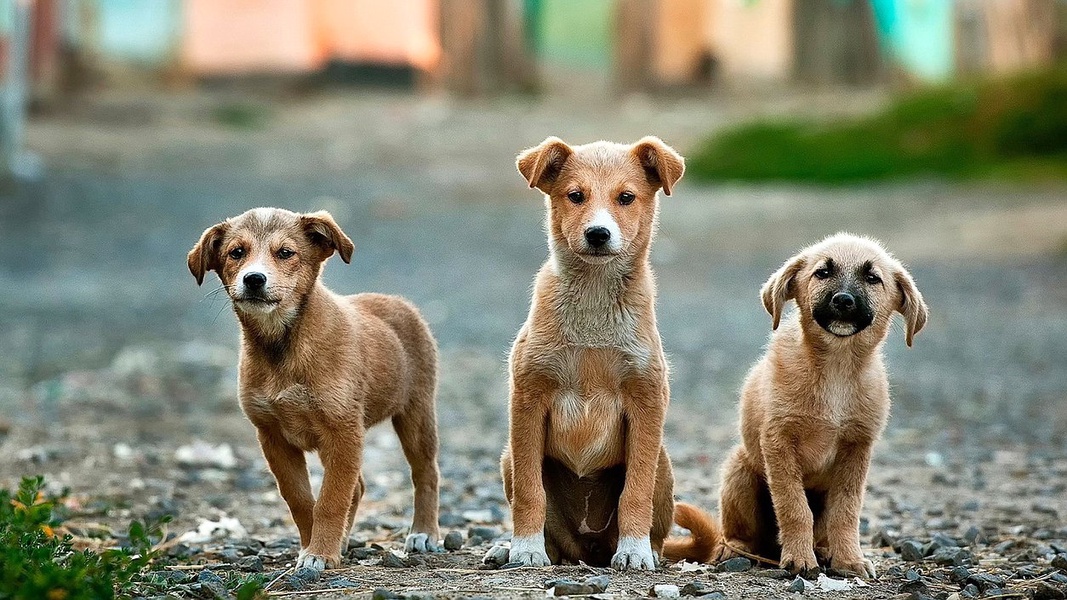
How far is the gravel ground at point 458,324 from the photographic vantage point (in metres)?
6.70

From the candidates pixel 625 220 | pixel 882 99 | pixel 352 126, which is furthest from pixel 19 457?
pixel 882 99

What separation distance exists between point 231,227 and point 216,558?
1560 mm

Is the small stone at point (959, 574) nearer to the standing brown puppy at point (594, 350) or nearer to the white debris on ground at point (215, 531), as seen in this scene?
the standing brown puppy at point (594, 350)

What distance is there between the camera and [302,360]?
18.2ft

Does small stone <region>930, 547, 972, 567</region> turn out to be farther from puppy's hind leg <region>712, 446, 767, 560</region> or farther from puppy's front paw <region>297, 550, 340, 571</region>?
puppy's front paw <region>297, 550, 340, 571</region>

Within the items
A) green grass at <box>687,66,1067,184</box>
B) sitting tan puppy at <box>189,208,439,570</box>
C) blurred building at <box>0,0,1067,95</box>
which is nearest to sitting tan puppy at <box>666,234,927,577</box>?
sitting tan puppy at <box>189,208,439,570</box>

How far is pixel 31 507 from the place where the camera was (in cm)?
518

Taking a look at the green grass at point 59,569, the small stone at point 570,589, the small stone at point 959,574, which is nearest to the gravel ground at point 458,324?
the small stone at point 959,574

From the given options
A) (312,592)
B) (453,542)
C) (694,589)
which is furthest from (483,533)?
(694,589)

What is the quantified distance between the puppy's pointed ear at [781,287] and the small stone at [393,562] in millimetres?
1845

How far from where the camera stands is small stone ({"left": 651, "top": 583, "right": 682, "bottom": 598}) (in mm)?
5043

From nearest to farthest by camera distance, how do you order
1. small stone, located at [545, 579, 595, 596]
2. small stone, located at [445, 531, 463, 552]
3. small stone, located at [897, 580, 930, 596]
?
1. small stone, located at [545, 579, 595, 596]
2. small stone, located at [897, 580, 930, 596]
3. small stone, located at [445, 531, 463, 552]

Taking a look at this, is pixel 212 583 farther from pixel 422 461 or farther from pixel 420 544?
pixel 422 461

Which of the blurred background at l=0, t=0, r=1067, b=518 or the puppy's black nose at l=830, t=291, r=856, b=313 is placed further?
the blurred background at l=0, t=0, r=1067, b=518
